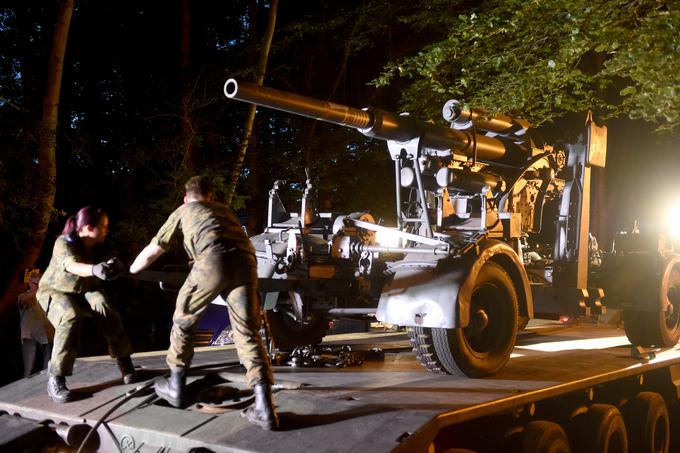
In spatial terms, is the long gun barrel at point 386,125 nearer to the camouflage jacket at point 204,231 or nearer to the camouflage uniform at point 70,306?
Result: the camouflage jacket at point 204,231

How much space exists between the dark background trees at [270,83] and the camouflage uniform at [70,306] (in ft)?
16.6

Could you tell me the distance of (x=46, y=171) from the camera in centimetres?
1129

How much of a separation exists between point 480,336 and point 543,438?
44.9 inches

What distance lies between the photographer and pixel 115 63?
1598 cm

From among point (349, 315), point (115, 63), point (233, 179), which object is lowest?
point (349, 315)

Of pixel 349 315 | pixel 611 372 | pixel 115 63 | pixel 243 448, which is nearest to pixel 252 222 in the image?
pixel 115 63

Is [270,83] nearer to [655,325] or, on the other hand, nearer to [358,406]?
[655,325]

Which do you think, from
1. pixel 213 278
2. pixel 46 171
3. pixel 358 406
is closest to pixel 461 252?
pixel 358 406

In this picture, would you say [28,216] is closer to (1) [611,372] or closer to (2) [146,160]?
(2) [146,160]

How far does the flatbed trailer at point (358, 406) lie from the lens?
4082 millimetres

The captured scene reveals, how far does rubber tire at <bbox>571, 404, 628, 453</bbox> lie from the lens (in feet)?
20.1

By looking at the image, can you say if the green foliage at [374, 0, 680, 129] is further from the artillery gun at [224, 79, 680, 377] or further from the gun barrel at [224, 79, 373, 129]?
the gun barrel at [224, 79, 373, 129]

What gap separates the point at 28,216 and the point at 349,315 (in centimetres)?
701

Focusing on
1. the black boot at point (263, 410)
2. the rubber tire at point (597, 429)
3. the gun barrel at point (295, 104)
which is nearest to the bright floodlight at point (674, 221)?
the rubber tire at point (597, 429)
